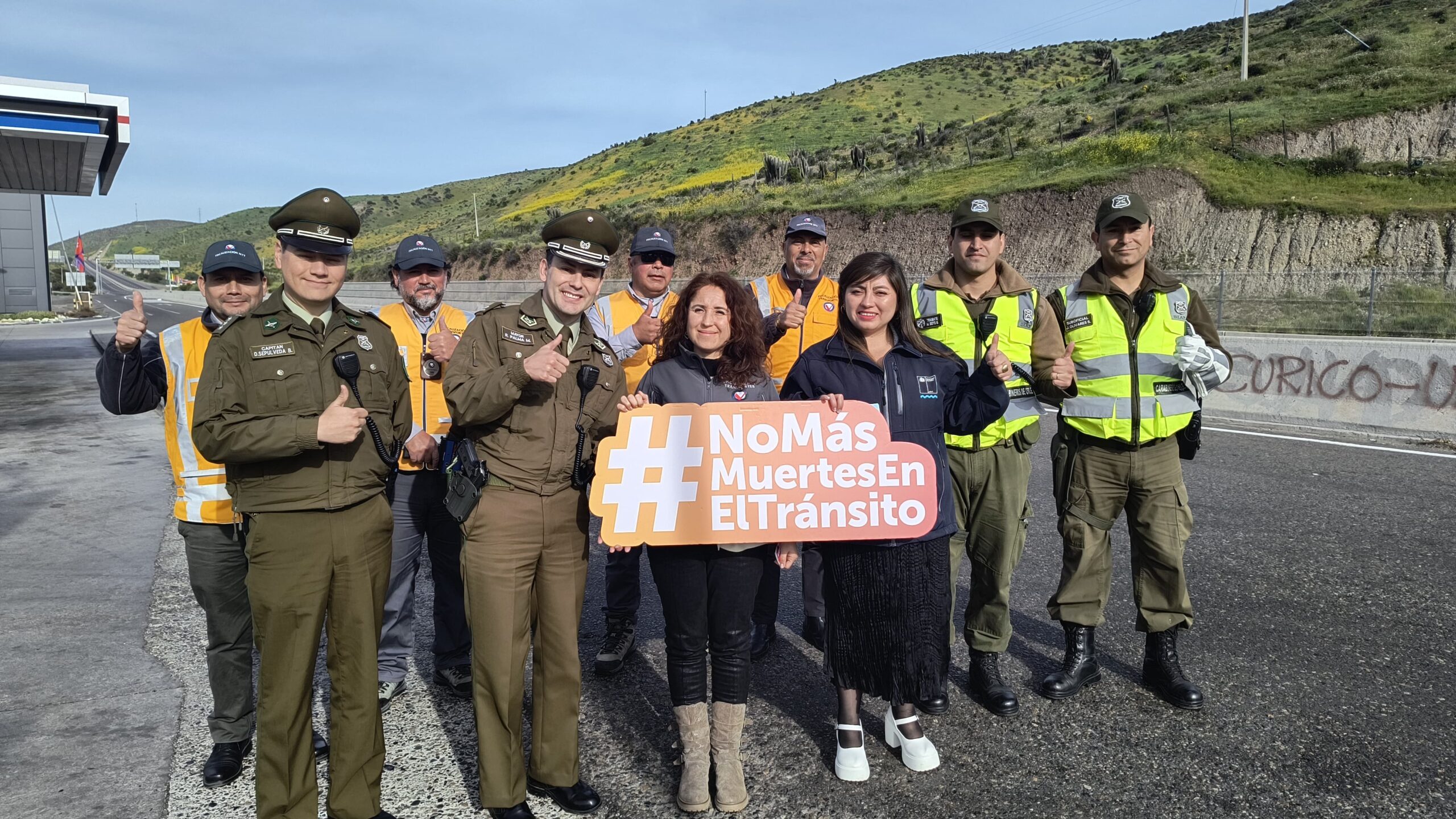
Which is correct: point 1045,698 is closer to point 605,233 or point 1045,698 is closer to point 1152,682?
point 1152,682

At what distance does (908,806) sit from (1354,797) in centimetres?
158

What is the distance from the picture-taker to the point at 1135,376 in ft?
13.2

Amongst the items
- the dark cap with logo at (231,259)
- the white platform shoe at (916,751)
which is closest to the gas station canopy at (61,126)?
the dark cap with logo at (231,259)

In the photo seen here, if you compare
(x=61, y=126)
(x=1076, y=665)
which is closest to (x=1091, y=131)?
(x=61, y=126)

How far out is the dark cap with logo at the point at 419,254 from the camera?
4230 mm

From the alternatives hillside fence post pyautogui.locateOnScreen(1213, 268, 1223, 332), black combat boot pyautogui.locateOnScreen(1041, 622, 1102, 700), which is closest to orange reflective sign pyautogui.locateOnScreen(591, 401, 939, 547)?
black combat boot pyautogui.locateOnScreen(1041, 622, 1102, 700)

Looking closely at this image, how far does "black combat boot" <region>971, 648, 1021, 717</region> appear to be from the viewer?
153 inches

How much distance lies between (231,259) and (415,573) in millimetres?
1625

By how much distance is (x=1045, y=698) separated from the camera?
403 cm

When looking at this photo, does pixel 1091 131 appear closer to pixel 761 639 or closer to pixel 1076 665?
pixel 1076 665

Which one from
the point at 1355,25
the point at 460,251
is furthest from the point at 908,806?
the point at 460,251

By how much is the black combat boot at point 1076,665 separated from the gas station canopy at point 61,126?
19124mm

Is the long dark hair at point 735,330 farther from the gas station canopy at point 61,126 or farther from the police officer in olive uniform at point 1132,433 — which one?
the gas station canopy at point 61,126

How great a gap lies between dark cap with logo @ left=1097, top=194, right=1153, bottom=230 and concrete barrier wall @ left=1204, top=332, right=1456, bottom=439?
766cm
